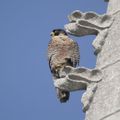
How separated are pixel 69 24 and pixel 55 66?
2.06ft

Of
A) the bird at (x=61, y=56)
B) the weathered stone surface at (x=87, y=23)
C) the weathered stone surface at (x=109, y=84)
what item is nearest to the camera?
the weathered stone surface at (x=109, y=84)

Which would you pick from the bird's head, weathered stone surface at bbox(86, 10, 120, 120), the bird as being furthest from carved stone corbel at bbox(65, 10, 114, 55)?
the bird's head

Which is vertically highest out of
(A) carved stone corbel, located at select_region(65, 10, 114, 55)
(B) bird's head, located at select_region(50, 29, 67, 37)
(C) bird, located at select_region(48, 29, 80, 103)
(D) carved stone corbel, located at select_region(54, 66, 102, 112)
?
(A) carved stone corbel, located at select_region(65, 10, 114, 55)

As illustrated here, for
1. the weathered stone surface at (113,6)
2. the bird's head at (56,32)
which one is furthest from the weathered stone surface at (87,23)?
the bird's head at (56,32)

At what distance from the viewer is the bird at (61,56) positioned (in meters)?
10.9

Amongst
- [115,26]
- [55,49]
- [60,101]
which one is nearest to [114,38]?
[115,26]

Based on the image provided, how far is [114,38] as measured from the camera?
10570 millimetres

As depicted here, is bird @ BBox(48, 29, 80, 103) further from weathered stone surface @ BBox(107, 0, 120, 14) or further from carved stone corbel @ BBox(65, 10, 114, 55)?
weathered stone surface @ BBox(107, 0, 120, 14)

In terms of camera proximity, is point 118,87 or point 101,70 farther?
point 101,70

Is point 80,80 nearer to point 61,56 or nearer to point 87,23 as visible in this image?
point 87,23

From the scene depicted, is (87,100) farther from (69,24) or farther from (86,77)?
(69,24)

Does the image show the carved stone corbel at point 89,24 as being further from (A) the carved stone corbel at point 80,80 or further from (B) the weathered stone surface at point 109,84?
(A) the carved stone corbel at point 80,80

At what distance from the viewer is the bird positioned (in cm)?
1091

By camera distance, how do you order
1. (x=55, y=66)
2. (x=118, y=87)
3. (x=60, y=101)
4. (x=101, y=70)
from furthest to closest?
1. (x=55, y=66)
2. (x=60, y=101)
3. (x=101, y=70)
4. (x=118, y=87)
